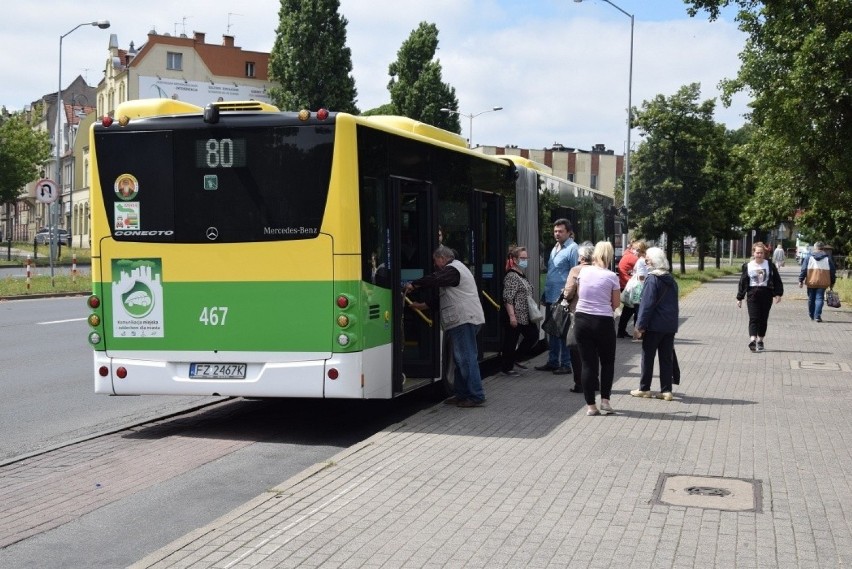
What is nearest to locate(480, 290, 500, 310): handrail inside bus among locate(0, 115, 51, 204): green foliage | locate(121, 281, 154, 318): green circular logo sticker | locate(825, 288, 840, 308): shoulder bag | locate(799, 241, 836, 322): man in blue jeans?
locate(121, 281, 154, 318): green circular logo sticker

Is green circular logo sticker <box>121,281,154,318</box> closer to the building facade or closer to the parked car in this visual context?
the parked car

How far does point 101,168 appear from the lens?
10109mm

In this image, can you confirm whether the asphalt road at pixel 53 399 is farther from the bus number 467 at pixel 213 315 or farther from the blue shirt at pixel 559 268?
the blue shirt at pixel 559 268

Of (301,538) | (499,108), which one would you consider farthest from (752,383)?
(499,108)

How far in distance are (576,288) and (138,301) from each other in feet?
15.4

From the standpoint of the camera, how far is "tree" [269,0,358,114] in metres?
64.8

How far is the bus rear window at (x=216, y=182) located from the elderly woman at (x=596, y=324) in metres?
2.83

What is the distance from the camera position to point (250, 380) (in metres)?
9.73

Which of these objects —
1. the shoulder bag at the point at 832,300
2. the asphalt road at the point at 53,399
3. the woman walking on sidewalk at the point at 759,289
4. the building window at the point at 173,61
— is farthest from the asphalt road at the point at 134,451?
the building window at the point at 173,61

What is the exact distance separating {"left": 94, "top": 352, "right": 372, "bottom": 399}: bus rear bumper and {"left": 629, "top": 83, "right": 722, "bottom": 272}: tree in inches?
1740

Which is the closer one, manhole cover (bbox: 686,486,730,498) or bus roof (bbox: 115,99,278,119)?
manhole cover (bbox: 686,486,730,498)

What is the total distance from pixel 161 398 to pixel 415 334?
3.25m

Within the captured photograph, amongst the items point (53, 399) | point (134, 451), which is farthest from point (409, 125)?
point (53, 399)

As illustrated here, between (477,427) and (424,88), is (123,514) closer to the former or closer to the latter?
(477,427)
